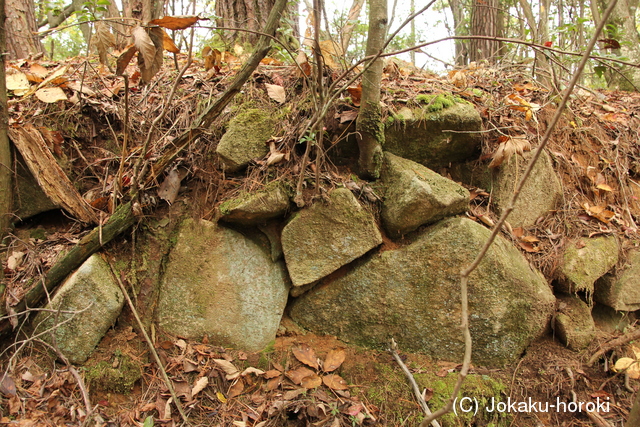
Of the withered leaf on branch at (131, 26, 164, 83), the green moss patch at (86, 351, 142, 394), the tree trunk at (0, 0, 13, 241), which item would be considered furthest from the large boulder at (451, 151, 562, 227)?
the tree trunk at (0, 0, 13, 241)

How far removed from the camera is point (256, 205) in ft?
8.75

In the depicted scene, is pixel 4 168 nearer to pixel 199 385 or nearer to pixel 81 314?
pixel 81 314

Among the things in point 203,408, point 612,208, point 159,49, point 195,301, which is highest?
point 159,49

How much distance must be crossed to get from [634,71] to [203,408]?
695 centimetres

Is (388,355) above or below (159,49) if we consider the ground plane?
below

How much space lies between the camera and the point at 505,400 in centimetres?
263

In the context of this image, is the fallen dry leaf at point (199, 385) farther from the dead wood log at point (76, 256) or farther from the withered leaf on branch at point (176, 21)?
the withered leaf on branch at point (176, 21)

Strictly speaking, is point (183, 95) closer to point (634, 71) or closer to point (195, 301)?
point (195, 301)

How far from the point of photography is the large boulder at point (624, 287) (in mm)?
3193

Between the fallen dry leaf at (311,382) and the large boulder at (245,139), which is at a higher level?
the large boulder at (245,139)

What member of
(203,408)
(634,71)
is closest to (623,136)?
(634,71)

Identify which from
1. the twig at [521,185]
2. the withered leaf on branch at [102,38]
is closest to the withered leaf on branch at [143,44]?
the withered leaf on branch at [102,38]

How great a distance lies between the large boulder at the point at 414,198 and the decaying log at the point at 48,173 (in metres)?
2.12

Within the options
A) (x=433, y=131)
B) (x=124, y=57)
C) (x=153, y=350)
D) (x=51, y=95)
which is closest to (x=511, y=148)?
(x=433, y=131)
